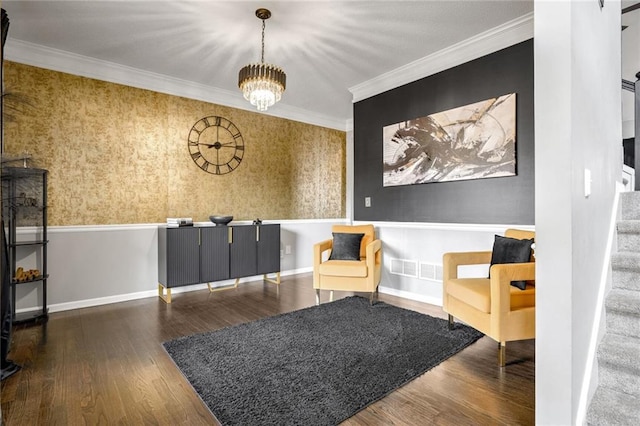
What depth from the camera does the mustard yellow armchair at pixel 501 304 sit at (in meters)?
2.12

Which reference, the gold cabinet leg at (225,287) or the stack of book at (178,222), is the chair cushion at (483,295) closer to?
the gold cabinet leg at (225,287)

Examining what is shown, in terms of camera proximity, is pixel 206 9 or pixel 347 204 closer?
pixel 206 9

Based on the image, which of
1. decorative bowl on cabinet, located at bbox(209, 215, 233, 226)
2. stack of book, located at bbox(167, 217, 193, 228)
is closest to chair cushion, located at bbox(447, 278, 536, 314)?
decorative bowl on cabinet, located at bbox(209, 215, 233, 226)

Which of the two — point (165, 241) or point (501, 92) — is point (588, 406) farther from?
point (165, 241)

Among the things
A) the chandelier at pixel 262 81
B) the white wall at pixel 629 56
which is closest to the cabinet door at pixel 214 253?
the chandelier at pixel 262 81

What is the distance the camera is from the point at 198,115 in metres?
4.44

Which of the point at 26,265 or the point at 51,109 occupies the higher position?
the point at 51,109

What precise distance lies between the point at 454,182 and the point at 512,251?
3.97 ft

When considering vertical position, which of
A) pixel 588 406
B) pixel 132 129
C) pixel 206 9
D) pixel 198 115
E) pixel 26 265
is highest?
pixel 206 9

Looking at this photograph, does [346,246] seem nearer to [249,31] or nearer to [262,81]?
[262,81]

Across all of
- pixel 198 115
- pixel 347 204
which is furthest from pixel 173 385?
pixel 347 204

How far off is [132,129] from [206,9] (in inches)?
74.5

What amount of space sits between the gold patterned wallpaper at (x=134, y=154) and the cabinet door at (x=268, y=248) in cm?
52

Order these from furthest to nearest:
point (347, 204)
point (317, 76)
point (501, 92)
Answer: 1. point (347, 204)
2. point (317, 76)
3. point (501, 92)
